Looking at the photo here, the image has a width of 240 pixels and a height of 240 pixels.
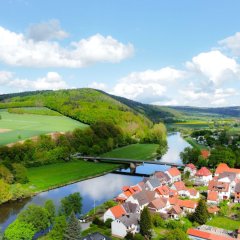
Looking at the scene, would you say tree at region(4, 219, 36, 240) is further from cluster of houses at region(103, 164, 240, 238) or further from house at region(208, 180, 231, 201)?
house at region(208, 180, 231, 201)

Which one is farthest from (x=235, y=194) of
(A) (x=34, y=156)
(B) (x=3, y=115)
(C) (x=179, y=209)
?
(B) (x=3, y=115)

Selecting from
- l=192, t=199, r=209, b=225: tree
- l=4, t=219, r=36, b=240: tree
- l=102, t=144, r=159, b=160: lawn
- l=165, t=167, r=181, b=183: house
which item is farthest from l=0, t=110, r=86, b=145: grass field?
l=192, t=199, r=209, b=225: tree

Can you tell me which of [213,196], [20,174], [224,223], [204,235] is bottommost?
[224,223]

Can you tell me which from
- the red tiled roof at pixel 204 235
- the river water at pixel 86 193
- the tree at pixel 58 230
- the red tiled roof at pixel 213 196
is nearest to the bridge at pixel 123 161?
the river water at pixel 86 193

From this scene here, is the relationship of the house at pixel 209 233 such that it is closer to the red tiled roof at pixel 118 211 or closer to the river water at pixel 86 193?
the red tiled roof at pixel 118 211

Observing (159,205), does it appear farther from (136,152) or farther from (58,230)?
(136,152)

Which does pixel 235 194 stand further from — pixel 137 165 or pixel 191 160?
pixel 137 165

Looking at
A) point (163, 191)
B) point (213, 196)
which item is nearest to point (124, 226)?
point (163, 191)
